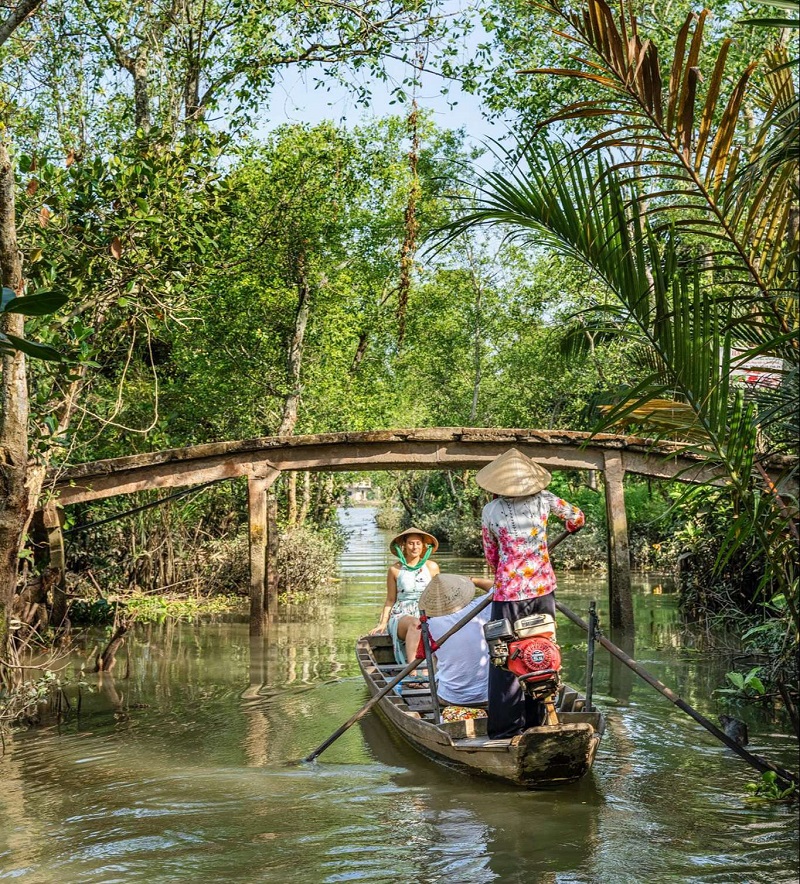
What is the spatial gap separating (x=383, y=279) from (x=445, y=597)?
19946mm

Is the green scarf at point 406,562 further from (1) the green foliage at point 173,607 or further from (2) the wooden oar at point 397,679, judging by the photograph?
(1) the green foliage at point 173,607

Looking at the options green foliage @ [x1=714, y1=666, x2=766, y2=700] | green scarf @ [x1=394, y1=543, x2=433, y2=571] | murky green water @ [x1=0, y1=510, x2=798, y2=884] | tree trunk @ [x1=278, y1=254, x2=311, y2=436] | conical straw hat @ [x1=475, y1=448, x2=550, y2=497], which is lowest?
Result: murky green water @ [x1=0, y1=510, x2=798, y2=884]

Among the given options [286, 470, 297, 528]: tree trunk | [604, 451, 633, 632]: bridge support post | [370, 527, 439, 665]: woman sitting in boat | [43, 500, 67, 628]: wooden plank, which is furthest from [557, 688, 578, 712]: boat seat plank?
[286, 470, 297, 528]: tree trunk

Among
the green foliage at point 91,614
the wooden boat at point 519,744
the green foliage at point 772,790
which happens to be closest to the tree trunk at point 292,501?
the green foliage at point 91,614

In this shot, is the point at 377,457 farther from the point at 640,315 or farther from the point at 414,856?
the point at 640,315

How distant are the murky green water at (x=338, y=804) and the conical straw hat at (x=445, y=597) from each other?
4.18 feet

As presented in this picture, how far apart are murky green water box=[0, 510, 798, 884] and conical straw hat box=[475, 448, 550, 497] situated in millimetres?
2199

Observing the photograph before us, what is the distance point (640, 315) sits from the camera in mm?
4906

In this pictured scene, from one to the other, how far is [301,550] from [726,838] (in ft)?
52.3

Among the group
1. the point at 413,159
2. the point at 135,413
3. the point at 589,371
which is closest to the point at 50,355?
the point at 413,159

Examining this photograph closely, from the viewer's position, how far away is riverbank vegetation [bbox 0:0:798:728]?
4.83 metres

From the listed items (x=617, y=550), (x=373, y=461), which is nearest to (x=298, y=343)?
(x=373, y=461)

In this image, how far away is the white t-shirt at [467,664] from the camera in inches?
319

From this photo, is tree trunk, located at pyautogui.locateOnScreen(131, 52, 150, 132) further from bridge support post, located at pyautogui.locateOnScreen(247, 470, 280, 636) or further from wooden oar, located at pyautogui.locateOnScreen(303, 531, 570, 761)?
wooden oar, located at pyautogui.locateOnScreen(303, 531, 570, 761)
